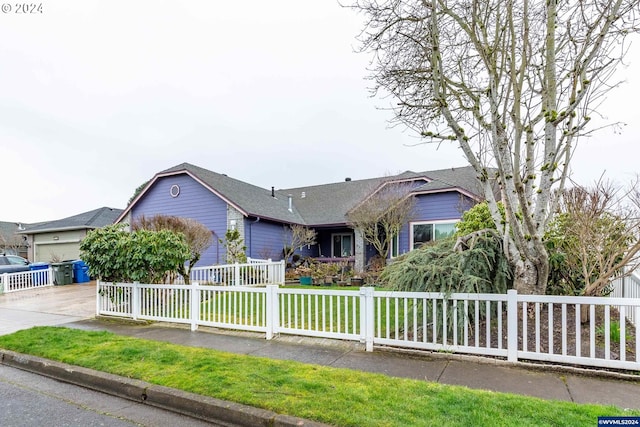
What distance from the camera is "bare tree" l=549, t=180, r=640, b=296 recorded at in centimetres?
527

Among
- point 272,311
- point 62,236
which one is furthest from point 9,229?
point 272,311

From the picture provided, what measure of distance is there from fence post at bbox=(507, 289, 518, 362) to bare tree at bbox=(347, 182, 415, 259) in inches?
396

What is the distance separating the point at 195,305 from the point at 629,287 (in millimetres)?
8493

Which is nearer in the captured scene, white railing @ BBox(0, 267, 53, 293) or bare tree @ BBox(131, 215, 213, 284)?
bare tree @ BBox(131, 215, 213, 284)

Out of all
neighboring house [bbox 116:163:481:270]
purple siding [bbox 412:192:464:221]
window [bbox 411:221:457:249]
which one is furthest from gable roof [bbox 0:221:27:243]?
purple siding [bbox 412:192:464:221]

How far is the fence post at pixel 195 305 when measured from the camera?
7121 millimetres

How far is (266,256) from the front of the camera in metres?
16.6

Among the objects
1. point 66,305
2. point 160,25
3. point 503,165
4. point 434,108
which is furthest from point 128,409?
point 160,25

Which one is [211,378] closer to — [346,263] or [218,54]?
[218,54]

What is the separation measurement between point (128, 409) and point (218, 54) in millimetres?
10659

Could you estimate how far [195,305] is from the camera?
7188 millimetres

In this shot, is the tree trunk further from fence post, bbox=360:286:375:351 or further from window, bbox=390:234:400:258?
window, bbox=390:234:400:258

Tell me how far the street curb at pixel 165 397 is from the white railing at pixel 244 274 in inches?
262

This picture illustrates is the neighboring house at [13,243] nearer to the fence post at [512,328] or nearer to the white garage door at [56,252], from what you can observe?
the white garage door at [56,252]
